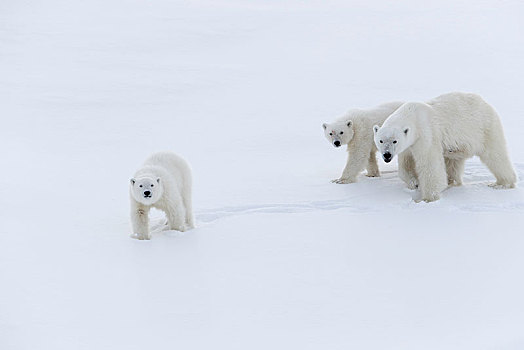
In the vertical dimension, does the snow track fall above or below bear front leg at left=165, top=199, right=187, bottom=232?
below

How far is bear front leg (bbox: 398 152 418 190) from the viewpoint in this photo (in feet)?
25.9

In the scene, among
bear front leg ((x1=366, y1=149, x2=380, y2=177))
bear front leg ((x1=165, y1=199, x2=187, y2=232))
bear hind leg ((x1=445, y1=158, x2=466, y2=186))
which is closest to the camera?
bear front leg ((x1=165, y1=199, x2=187, y2=232))

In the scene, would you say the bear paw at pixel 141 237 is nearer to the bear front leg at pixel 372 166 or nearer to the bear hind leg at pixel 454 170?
the bear front leg at pixel 372 166

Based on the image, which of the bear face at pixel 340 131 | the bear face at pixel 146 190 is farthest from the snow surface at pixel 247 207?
the bear face at pixel 340 131

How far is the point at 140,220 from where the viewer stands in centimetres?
669

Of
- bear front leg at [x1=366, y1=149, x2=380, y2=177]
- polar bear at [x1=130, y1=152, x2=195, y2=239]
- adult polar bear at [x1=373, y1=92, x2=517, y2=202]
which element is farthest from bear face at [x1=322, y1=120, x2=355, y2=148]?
polar bear at [x1=130, y1=152, x2=195, y2=239]

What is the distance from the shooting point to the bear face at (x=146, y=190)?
6.55m

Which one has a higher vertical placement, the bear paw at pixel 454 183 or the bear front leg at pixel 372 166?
the bear front leg at pixel 372 166

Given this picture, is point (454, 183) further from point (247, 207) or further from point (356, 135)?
point (247, 207)

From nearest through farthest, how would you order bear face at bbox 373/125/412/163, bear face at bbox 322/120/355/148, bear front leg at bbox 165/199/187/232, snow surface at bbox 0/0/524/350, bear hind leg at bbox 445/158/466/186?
snow surface at bbox 0/0/524/350
bear front leg at bbox 165/199/187/232
bear face at bbox 373/125/412/163
bear hind leg at bbox 445/158/466/186
bear face at bbox 322/120/355/148

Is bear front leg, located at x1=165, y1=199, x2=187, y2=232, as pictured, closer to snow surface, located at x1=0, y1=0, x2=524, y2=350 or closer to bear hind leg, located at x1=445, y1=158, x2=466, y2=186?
snow surface, located at x1=0, y1=0, x2=524, y2=350

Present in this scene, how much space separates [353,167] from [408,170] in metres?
0.59

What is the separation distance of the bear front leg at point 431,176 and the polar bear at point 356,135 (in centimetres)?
74

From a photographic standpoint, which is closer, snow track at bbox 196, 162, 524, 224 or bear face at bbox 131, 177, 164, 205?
bear face at bbox 131, 177, 164, 205
